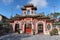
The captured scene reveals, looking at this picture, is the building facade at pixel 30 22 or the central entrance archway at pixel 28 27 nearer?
the building facade at pixel 30 22

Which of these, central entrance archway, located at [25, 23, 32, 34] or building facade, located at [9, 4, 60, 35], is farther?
central entrance archway, located at [25, 23, 32, 34]

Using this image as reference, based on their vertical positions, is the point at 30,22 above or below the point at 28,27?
above

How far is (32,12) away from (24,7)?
7.16 feet

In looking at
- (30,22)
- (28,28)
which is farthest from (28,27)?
(30,22)

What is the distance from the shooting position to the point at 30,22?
2283 centimetres

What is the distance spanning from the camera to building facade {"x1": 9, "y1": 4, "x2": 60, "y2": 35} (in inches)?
876

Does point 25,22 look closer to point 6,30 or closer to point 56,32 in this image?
point 6,30

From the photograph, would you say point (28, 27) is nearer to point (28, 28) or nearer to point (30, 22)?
Result: point (28, 28)

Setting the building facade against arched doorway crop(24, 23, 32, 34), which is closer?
the building facade

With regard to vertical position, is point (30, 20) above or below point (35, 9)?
below

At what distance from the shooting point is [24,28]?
76.8ft

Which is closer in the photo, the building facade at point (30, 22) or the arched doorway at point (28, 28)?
the building facade at point (30, 22)

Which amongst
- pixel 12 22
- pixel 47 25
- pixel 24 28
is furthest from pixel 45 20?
pixel 12 22

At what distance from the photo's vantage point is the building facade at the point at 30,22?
2225cm
